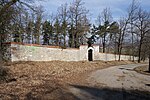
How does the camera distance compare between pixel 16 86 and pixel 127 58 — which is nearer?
pixel 16 86

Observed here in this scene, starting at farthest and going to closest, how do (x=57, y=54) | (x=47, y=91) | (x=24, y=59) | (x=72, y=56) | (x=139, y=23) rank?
(x=139, y=23)
(x=72, y=56)
(x=57, y=54)
(x=24, y=59)
(x=47, y=91)

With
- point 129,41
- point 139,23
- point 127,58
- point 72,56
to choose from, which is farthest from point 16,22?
point 129,41

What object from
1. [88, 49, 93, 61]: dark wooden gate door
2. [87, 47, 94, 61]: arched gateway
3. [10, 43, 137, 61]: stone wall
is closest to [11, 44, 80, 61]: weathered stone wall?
[10, 43, 137, 61]: stone wall

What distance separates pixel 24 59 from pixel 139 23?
36362 millimetres

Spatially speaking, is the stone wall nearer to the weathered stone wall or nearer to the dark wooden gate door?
the weathered stone wall

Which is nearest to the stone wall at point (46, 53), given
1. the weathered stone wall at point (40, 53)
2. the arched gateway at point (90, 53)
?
the weathered stone wall at point (40, 53)

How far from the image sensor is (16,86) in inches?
411

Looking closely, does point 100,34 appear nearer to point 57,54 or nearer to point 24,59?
point 57,54

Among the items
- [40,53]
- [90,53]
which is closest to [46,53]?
[40,53]

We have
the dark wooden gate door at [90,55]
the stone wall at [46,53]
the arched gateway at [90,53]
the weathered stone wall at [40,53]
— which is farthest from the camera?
the dark wooden gate door at [90,55]

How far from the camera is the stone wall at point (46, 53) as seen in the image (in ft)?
69.0

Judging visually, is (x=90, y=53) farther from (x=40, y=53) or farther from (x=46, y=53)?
(x=40, y=53)

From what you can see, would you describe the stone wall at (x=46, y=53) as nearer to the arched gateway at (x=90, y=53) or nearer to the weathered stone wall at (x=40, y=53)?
the weathered stone wall at (x=40, y=53)

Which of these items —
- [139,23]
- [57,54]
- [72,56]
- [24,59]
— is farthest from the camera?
[139,23]
